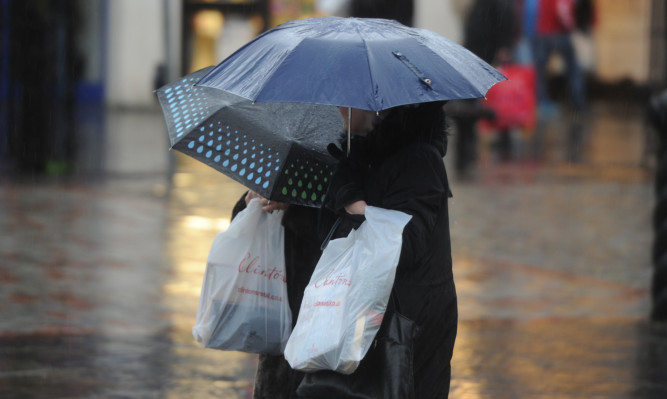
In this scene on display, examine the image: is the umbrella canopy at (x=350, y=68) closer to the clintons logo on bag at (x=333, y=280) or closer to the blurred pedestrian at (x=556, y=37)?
the clintons logo on bag at (x=333, y=280)

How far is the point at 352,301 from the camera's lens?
3.19 meters

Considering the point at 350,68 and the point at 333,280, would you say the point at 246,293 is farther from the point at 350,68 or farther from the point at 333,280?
the point at 350,68

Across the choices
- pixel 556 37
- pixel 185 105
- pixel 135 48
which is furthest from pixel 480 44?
pixel 185 105

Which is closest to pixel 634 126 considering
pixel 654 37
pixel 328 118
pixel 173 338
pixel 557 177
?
pixel 654 37

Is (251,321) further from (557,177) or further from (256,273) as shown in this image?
(557,177)

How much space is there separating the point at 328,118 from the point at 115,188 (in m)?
7.54

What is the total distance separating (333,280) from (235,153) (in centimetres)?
64

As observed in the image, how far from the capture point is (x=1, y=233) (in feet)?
28.2

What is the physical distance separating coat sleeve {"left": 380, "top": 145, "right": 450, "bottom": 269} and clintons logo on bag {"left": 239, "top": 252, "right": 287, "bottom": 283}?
1.83 feet

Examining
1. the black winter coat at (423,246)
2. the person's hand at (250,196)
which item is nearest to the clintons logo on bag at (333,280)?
the black winter coat at (423,246)

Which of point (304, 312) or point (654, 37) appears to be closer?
point (304, 312)

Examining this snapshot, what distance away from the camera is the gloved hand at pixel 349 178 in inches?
133

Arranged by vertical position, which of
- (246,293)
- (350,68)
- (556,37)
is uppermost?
(350,68)

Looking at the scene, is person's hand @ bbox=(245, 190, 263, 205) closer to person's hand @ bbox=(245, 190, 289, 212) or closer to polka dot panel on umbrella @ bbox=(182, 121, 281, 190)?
person's hand @ bbox=(245, 190, 289, 212)
